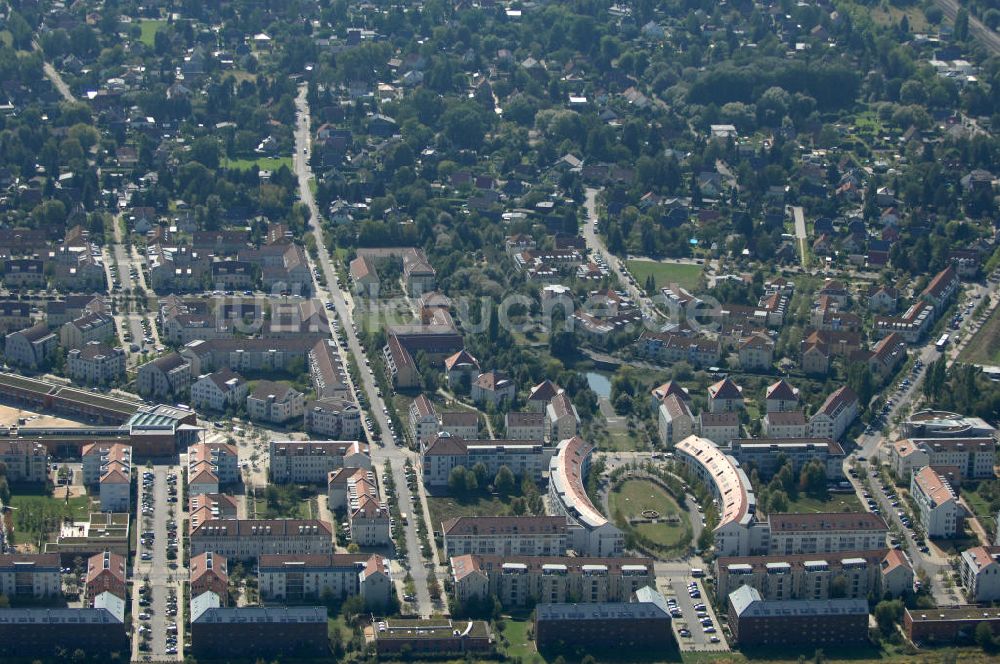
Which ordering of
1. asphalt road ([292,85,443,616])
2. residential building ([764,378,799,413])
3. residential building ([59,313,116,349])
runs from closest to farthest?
asphalt road ([292,85,443,616]), residential building ([764,378,799,413]), residential building ([59,313,116,349])

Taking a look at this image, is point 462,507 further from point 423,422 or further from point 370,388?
point 370,388

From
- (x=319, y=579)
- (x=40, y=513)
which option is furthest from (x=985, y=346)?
(x=40, y=513)

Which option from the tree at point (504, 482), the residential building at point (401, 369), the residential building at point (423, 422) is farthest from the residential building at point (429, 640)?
the residential building at point (401, 369)

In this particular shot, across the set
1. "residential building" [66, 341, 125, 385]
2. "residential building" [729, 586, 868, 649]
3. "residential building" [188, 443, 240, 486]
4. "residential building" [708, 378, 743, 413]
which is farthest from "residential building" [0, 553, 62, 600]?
"residential building" [708, 378, 743, 413]

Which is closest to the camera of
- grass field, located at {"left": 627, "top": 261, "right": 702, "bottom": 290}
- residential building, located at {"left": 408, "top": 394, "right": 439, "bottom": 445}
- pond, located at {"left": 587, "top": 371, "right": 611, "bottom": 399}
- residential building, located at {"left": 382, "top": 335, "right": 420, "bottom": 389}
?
residential building, located at {"left": 408, "top": 394, "right": 439, "bottom": 445}

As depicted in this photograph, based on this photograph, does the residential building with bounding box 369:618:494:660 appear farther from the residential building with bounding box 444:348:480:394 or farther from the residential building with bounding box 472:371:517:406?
the residential building with bounding box 444:348:480:394

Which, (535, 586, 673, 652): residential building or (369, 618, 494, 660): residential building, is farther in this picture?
(535, 586, 673, 652): residential building

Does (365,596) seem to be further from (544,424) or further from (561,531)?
(544,424)
